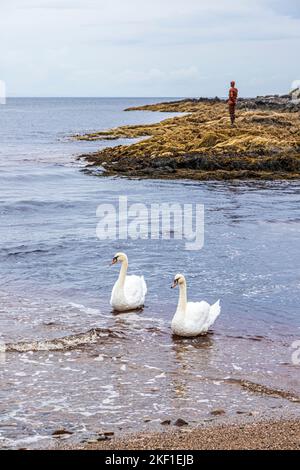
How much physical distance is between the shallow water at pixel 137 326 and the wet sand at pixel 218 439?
1.30 ft

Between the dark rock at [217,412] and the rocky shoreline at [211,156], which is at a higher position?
the rocky shoreline at [211,156]

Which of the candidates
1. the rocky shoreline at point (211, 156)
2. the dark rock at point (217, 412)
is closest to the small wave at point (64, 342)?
the dark rock at point (217, 412)

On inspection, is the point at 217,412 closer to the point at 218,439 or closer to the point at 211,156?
the point at 218,439

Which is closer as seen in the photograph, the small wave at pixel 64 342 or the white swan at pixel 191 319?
the small wave at pixel 64 342

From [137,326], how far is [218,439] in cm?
475

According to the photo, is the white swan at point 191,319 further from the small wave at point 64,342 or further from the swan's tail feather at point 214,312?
the small wave at point 64,342

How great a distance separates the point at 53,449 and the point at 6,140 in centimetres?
5423

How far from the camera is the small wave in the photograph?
10.2m

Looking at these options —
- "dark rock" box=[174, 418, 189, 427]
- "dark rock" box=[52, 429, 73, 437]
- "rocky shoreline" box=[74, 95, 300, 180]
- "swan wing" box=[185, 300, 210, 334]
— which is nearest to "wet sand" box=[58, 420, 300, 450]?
"dark rock" box=[174, 418, 189, 427]

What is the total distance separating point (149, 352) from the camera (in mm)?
10242

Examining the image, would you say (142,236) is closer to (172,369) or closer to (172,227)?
(172,227)

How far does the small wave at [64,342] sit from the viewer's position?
10.2 metres

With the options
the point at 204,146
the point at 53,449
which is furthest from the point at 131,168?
the point at 53,449

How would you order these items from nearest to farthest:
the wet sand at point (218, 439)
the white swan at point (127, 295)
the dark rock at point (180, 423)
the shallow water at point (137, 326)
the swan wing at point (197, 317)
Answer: the wet sand at point (218, 439)
the dark rock at point (180, 423)
the shallow water at point (137, 326)
the swan wing at point (197, 317)
the white swan at point (127, 295)
